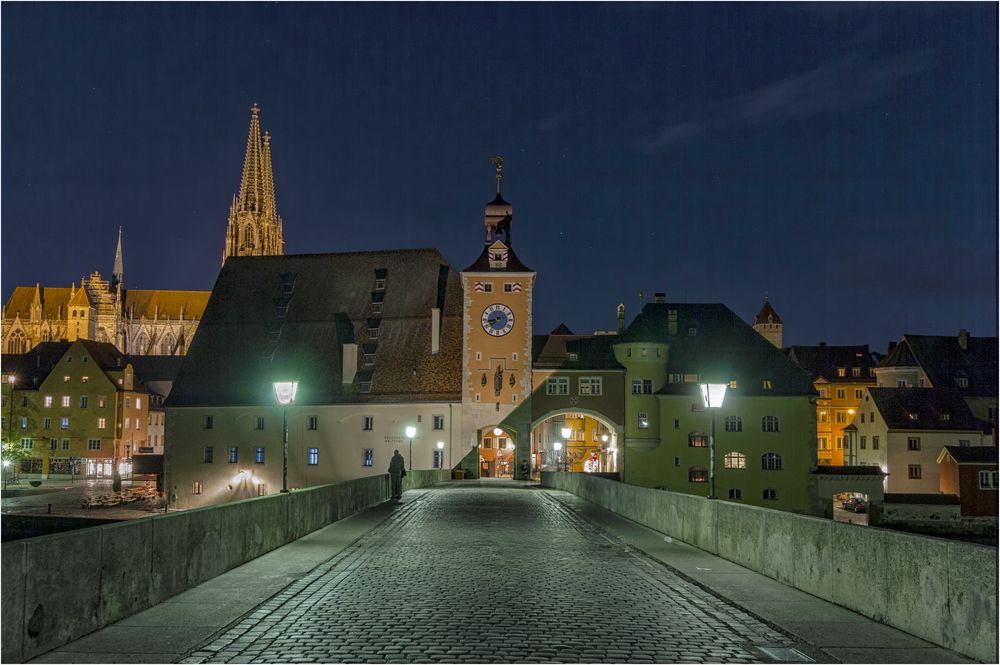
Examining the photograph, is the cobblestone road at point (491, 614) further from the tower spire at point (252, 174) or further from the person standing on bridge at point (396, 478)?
the tower spire at point (252, 174)

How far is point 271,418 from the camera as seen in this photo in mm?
79500

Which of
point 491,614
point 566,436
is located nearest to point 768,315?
point 566,436

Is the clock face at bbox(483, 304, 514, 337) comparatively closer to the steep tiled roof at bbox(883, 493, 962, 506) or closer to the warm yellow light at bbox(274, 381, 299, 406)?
the steep tiled roof at bbox(883, 493, 962, 506)

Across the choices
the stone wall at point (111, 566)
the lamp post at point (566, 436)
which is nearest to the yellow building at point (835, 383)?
the lamp post at point (566, 436)

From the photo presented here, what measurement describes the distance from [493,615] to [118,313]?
182008mm

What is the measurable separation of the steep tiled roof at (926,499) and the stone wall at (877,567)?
6601cm

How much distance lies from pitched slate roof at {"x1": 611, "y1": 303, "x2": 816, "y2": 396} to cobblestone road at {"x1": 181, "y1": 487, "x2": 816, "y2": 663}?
65.8 m

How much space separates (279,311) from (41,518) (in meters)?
54.7

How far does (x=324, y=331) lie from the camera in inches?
3307

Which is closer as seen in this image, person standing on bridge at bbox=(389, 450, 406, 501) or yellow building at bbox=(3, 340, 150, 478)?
person standing on bridge at bbox=(389, 450, 406, 501)

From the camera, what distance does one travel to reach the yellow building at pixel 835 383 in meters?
122

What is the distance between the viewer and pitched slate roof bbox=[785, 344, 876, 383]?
411ft

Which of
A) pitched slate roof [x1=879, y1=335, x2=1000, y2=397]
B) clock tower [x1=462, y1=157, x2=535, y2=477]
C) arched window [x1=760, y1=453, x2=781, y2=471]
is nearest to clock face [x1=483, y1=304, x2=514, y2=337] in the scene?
clock tower [x1=462, y1=157, x2=535, y2=477]

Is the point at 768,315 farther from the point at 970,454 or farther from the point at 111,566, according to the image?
the point at 111,566
